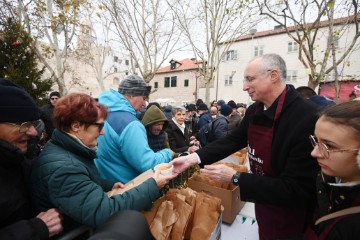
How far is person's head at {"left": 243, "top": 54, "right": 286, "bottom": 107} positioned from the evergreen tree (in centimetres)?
521

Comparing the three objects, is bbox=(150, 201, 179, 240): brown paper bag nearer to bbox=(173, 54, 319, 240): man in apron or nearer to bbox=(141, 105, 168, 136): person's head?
bbox=(173, 54, 319, 240): man in apron

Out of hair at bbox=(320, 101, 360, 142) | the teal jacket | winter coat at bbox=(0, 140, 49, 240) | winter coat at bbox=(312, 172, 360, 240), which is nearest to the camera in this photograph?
winter coat at bbox=(312, 172, 360, 240)

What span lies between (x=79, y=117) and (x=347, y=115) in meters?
1.62

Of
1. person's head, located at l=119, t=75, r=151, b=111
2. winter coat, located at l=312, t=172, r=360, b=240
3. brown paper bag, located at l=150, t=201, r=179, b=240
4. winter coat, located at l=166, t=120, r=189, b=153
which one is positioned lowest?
winter coat, located at l=166, t=120, r=189, b=153

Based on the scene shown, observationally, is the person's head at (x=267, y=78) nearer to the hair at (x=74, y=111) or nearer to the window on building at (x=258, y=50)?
the hair at (x=74, y=111)

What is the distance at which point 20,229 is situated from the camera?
3.96 ft

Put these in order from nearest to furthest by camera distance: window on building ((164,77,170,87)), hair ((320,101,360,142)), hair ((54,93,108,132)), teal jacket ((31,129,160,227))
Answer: hair ((320,101,360,142))
teal jacket ((31,129,160,227))
hair ((54,93,108,132))
window on building ((164,77,170,87))

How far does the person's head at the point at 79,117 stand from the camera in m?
1.58

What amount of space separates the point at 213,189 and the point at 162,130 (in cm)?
176

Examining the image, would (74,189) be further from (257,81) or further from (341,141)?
(257,81)

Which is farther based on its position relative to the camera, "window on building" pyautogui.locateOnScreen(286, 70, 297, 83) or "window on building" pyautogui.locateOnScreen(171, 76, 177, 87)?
"window on building" pyautogui.locateOnScreen(171, 76, 177, 87)

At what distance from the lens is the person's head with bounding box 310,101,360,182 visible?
3.62ft

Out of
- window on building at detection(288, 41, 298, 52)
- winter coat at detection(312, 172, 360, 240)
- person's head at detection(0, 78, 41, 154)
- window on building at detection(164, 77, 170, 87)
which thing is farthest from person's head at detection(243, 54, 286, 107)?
window on building at detection(164, 77, 170, 87)

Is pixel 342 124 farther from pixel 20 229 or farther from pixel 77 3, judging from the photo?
pixel 77 3
